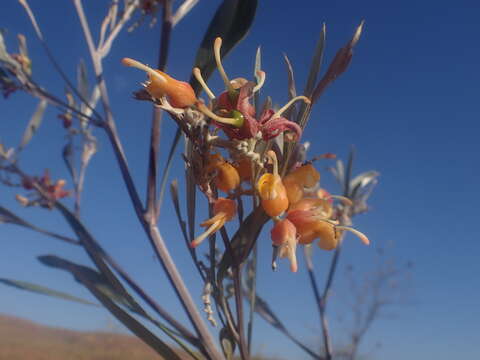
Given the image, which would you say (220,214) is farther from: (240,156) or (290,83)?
(290,83)

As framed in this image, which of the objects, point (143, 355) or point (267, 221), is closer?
point (267, 221)

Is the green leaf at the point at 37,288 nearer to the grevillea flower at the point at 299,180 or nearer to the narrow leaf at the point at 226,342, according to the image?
the narrow leaf at the point at 226,342

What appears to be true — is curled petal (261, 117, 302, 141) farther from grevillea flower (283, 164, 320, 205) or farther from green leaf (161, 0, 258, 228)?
green leaf (161, 0, 258, 228)

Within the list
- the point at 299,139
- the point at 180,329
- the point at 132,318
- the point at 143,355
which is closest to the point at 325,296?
the point at 180,329

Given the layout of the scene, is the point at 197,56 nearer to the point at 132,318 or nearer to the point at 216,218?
the point at 216,218

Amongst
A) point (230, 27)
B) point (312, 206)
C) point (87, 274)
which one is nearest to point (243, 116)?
point (312, 206)

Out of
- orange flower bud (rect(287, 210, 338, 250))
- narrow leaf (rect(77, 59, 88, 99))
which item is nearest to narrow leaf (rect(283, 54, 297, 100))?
orange flower bud (rect(287, 210, 338, 250))
